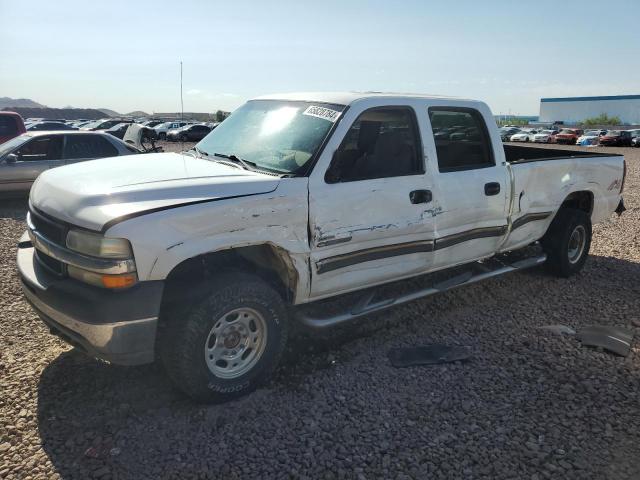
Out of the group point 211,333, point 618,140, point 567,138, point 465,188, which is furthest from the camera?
point 567,138

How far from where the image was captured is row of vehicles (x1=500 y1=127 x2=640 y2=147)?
40.2m

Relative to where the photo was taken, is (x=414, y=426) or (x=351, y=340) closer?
(x=414, y=426)

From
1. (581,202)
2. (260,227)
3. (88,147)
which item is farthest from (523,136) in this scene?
(260,227)

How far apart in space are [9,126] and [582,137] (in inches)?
1665

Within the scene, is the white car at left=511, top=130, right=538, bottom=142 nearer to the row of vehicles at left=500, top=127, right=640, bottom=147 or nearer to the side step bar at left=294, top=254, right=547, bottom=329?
the row of vehicles at left=500, top=127, right=640, bottom=147

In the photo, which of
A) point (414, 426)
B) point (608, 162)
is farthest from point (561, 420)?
point (608, 162)

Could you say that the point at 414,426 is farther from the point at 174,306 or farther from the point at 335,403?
the point at 174,306

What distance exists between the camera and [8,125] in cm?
1219

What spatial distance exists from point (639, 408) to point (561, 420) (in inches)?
24.3

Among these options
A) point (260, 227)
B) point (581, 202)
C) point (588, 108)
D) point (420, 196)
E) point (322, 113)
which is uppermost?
point (588, 108)

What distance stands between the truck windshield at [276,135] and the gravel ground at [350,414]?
59.4 inches

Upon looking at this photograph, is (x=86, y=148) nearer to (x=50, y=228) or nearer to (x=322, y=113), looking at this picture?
(x=50, y=228)

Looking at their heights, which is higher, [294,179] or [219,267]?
[294,179]

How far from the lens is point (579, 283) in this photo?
595 cm
